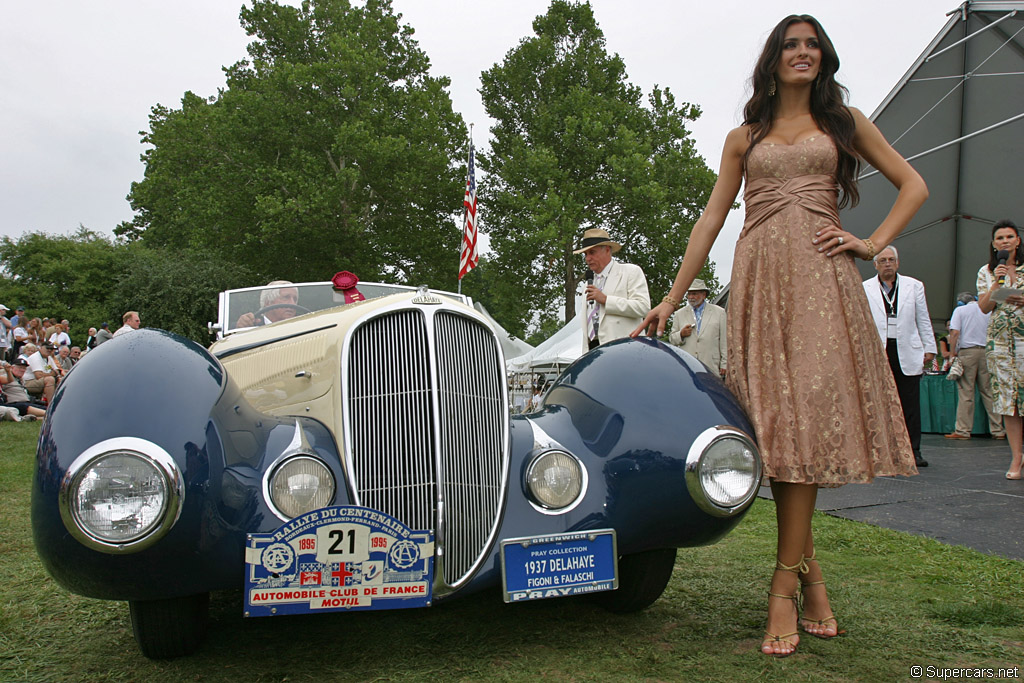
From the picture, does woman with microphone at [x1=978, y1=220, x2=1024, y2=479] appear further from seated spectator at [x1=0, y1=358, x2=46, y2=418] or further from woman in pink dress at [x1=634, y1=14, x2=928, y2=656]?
seated spectator at [x1=0, y1=358, x2=46, y2=418]

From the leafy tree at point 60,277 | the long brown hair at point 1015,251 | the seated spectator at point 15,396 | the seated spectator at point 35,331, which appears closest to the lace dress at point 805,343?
the long brown hair at point 1015,251

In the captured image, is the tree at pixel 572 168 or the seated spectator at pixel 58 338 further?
the tree at pixel 572 168

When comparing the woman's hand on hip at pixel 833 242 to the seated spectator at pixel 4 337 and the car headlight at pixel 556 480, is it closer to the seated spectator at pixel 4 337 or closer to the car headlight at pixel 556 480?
the car headlight at pixel 556 480

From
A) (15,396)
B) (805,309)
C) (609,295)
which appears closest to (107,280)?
(15,396)

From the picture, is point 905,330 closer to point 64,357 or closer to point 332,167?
point 64,357

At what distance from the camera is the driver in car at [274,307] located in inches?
161

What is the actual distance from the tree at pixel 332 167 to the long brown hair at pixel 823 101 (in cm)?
2026

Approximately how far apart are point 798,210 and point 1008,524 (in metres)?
2.64

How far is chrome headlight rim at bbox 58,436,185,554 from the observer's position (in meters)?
1.81

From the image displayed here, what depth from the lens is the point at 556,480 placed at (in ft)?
7.59

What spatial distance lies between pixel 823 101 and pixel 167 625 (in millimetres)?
2695

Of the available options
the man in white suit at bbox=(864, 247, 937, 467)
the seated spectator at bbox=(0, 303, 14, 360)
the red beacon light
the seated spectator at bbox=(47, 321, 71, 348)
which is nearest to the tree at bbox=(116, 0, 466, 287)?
the seated spectator at bbox=(47, 321, 71, 348)

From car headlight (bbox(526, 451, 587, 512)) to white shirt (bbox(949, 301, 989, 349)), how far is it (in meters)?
7.11

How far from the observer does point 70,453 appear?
186cm
